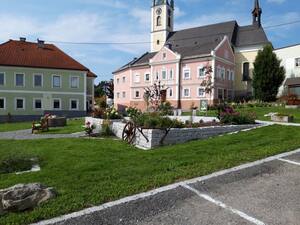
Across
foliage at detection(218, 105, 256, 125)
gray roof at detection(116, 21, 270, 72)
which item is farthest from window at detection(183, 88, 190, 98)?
foliage at detection(218, 105, 256, 125)

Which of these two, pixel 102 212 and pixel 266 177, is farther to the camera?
pixel 266 177

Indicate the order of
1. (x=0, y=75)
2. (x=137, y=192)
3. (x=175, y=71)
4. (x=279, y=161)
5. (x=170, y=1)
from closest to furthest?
(x=137, y=192), (x=279, y=161), (x=0, y=75), (x=175, y=71), (x=170, y=1)

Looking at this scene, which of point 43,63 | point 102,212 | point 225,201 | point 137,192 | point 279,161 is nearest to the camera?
point 102,212

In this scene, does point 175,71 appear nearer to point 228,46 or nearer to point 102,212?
point 228,46

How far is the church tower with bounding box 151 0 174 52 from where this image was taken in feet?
209

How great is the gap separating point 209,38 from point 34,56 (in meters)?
29.1

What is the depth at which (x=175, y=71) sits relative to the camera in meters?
46.0

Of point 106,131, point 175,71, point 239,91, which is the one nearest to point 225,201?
point 106,131

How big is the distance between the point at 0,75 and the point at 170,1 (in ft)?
135

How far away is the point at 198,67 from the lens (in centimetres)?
4369

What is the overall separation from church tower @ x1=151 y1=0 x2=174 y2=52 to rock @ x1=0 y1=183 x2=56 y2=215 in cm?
5952

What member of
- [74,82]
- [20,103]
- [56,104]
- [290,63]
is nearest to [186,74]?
[290,63]

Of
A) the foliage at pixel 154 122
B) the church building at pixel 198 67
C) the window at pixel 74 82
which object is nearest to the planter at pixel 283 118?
the foliage at pixel 154 122

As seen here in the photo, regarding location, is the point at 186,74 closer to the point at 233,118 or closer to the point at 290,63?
the point at 290,63
